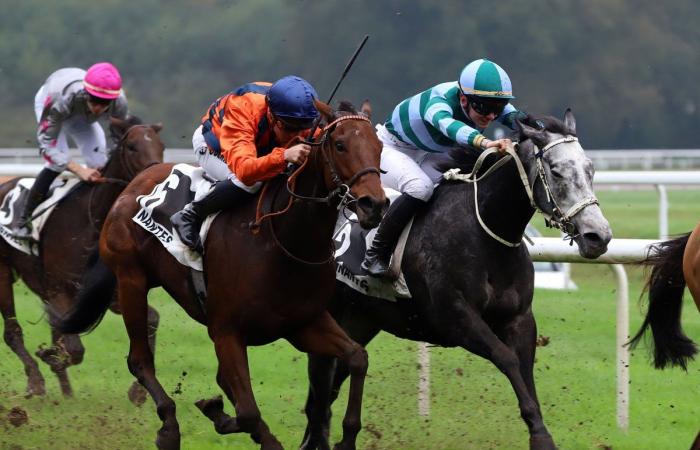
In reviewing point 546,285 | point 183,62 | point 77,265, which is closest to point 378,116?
point 183,62

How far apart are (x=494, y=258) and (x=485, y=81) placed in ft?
2.50

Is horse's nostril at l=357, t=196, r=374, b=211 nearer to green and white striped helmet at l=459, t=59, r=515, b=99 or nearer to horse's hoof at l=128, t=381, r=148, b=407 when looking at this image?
green and white striped helmet at l=459, t=59, r=515, b=99

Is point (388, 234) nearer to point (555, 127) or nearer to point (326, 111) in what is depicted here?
point (555, 127)

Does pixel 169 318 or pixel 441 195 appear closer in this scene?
pixel 441 195

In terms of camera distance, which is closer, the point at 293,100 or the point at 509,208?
the point at 293,100

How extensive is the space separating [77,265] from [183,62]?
67.9 ft

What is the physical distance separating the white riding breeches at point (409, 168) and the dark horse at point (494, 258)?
10cm

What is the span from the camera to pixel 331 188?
457 cm

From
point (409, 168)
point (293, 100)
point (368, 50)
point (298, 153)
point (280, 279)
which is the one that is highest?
point (293, 100)

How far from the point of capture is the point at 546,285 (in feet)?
35.8

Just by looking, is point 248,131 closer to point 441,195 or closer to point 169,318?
point 441,195

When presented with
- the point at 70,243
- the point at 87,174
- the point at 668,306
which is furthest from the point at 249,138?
the point at 70,243

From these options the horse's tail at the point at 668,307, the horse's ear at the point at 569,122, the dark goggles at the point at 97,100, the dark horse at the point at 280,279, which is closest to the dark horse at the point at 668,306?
the horse's tail at the point at 668,307

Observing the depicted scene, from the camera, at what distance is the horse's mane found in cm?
492
